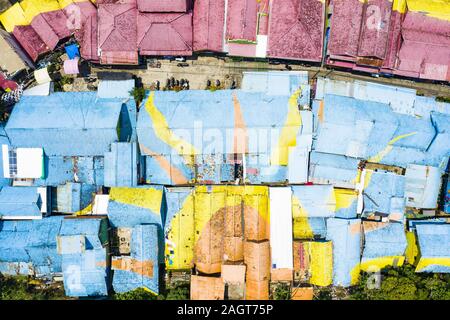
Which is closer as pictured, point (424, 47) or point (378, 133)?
point (424, 47)

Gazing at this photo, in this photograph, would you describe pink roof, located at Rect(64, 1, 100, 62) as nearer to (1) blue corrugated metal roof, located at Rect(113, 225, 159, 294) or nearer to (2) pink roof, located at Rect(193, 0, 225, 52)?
(2) pink roof, located at Rect(193, 0, 225, 52)

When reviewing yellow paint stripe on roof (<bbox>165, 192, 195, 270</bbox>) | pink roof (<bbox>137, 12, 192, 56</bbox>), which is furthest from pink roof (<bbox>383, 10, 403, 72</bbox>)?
yellow paint stripe on roof (<bbox>165, 192, 195, 270</bbox>)

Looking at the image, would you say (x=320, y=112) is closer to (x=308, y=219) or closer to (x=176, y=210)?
(x=308, y=219)

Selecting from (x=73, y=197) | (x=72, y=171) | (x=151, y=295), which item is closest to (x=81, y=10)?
(x=72, y=171)

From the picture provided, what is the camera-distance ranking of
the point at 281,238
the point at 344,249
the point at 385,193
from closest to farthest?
the point at 281,238 → the point at 344,249 → the point at 385,193

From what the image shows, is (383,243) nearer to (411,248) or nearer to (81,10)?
(411,248)

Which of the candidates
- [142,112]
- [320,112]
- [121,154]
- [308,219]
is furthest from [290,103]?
[121,154]
